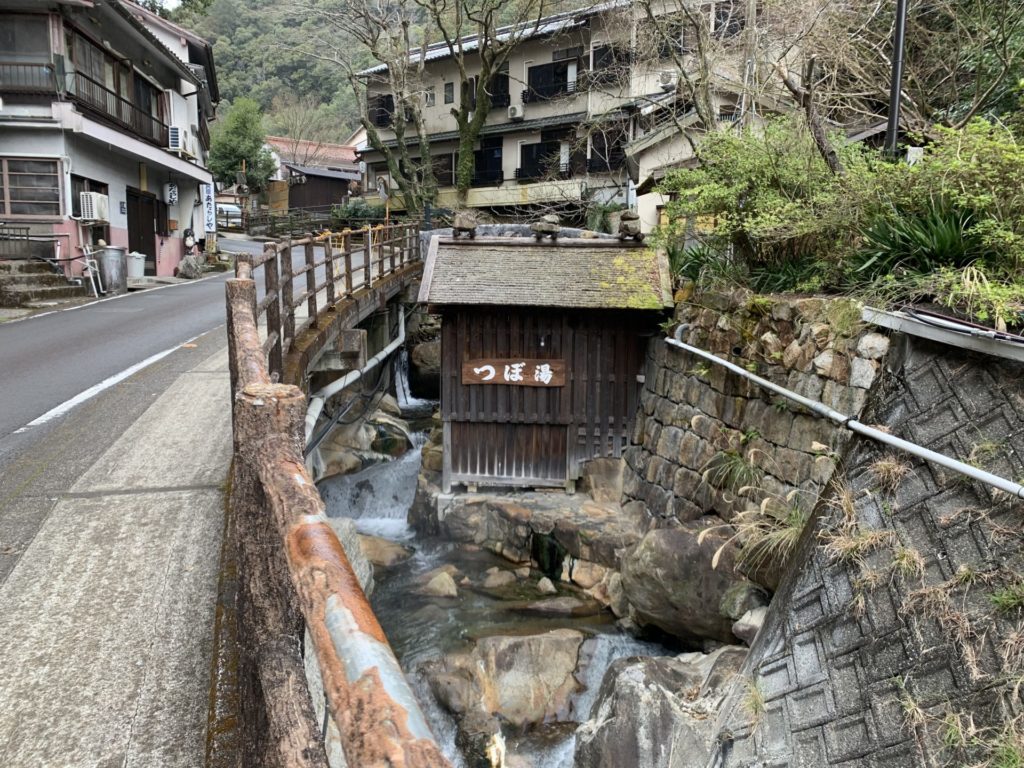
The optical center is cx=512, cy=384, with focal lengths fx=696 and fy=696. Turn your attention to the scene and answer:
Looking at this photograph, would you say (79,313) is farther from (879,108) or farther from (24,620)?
(879,108)

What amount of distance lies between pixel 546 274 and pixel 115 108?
65.5 feet

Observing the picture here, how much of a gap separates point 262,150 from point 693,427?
45.3m

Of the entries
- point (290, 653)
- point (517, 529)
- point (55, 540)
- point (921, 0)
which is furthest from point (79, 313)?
point (921, 0)

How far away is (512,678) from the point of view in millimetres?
7438

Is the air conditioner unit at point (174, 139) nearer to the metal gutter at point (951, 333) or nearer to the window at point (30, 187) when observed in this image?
the window at point (30, 187)

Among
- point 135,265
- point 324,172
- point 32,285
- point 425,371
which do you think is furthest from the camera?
point 324,172

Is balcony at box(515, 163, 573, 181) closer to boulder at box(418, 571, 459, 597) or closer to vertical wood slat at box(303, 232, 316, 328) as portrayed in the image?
vertical wood slat at box(303, 232, 316, 328)

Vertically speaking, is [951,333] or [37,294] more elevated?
[37,294]

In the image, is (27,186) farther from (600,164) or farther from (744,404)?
(744,404)

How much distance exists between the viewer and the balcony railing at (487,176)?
3153 cm

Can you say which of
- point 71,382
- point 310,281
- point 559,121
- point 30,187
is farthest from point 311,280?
point 559,121

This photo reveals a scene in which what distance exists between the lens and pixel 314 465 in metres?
10.6

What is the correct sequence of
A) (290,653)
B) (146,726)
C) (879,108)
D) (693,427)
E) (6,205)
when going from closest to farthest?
(290,653) → (146,726) → (693,427) → (879,108) → (6,205)

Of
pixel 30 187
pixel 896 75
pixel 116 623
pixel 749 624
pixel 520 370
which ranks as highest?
pixel 30 187
